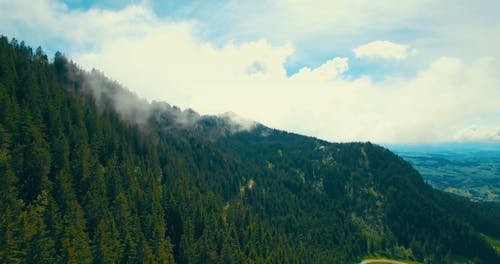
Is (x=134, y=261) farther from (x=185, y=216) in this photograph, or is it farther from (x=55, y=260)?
(x=185, y=216)

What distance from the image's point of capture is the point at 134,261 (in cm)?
8781

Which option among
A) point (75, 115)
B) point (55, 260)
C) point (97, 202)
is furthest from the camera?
point (75, 115)

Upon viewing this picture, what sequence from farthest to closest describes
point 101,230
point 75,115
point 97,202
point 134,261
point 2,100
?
1. point 75,115
2. point 2,100
3. point 97,202
4. point 134,261
5. point 101,230

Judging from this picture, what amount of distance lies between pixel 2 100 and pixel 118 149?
56094mm

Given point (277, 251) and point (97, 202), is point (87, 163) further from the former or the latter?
point (277, 251)

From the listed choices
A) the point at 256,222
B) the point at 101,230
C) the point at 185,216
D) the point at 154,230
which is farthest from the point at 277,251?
the point at 101,230

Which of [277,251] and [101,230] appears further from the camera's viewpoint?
[277,251]

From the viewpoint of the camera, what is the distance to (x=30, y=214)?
71625 mm

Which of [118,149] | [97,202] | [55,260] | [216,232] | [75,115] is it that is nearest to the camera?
[55,260]

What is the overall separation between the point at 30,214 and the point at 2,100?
45.5 metres

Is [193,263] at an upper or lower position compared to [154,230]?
lower

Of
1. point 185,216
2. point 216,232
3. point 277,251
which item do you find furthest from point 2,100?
point 277,251

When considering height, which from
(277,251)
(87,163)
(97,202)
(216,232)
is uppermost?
(87,163)

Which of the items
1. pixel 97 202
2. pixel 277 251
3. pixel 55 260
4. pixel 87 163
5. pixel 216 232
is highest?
pixel 87 163
